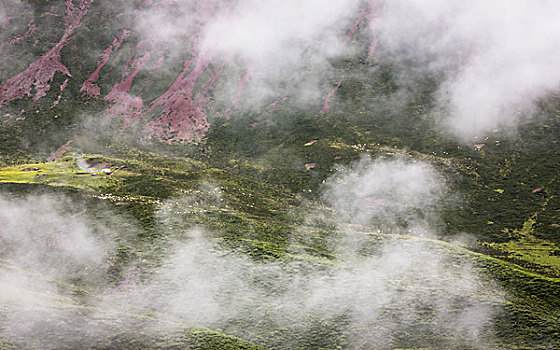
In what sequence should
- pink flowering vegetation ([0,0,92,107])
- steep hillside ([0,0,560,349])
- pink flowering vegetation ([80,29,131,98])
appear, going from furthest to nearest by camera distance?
pink flowering vegetation ([80,29,131,98]) → pink flowering vegetation ([0,0,92,107]) → steep hillside ([0,0,560,349])

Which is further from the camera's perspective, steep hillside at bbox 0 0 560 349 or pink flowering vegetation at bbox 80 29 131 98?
pink flowering vegetation at bbox 80 29 131 98

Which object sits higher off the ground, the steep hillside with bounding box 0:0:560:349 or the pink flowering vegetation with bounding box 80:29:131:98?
the pink flowering vegetation with bounding box 80:29:131:98

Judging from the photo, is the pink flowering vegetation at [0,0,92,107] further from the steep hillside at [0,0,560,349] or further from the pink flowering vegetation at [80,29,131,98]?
the pink flowering vegetation at [80,29,131,98]

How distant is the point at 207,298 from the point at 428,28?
121m

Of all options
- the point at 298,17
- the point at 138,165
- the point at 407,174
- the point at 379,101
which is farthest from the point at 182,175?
the point at 298,17

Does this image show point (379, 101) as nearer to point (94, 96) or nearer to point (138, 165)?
point (138, 165)

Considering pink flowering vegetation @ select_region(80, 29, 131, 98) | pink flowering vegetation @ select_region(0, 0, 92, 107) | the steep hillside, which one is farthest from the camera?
pink flowering vegetation @ select_region(80, 29, 131, 98)

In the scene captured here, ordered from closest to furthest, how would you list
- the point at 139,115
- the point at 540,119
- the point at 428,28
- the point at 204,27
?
the point at 540,119
the point at 139,115
the point at 428,28
the point at 204,27

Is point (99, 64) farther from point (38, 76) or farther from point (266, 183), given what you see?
point (266, 183)

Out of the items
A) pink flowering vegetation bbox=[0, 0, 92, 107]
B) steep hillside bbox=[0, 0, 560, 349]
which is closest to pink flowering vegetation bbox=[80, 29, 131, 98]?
steep hillside bbox=[0, 0, 560, 349]

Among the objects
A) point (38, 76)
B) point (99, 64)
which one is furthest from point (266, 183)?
point (38, 76)

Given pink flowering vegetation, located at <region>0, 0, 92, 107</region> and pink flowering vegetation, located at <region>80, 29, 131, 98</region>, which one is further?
pink flowering vegetation, located at <region>80, 29, 131, 98</region>

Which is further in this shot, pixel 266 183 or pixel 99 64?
pixel 99 64

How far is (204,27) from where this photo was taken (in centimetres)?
14438
